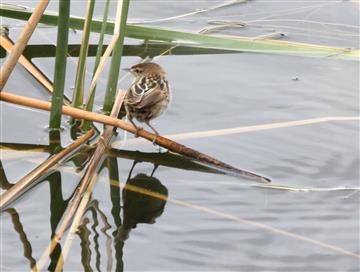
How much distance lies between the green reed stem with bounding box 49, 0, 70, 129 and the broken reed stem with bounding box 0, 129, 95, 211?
245 millimetres

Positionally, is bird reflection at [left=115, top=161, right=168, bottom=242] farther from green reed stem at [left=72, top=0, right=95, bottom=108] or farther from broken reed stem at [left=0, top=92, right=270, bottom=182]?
green reed stem at [left=72, top=0, right=95, bottom=108]

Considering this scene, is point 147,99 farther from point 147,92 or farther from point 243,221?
point 243,221

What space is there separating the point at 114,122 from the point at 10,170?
0.75 metres

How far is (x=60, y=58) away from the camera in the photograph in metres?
5.27

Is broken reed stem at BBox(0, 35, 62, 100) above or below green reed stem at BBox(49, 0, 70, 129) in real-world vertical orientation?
below

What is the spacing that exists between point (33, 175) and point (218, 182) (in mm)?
1220

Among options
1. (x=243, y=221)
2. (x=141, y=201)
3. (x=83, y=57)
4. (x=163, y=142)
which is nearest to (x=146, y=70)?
(x=83, y=57)

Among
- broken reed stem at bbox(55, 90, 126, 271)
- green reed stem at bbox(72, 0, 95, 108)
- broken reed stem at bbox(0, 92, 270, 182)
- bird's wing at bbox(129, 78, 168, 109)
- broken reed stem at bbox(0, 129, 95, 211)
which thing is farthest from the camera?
bird's wing at bbox(129, 78, 168, 109)

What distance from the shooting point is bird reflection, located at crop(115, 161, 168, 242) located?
489 cm

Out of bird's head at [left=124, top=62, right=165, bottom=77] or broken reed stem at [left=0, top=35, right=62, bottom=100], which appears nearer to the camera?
bird's head at [left=124, top=62, right=165, bottom=77]

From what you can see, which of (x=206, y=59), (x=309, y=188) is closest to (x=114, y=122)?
(x=309, y=188)

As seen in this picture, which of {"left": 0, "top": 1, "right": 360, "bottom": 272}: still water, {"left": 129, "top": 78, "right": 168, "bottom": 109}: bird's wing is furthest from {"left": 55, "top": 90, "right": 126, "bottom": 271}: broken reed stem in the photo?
{"left": 129, "top": 78, "right": 168, "bottom": 109}: bird's wing

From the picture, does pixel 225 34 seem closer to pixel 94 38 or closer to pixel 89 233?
pixel 94 38

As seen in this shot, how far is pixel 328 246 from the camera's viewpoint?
4.71m
